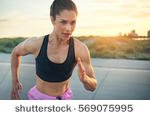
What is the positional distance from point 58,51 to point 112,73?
18.3 inches

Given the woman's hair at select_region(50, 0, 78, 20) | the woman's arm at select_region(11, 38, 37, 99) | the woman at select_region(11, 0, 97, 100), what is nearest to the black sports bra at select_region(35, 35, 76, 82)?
the woman at select_region(11, 0, 97, 100)

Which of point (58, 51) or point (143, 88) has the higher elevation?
point (58, 51)

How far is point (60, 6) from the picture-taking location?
11.7 ft

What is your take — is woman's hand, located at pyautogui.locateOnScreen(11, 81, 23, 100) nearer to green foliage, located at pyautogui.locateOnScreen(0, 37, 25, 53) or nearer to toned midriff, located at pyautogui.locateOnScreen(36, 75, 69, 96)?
toned midriff, located at pyautogui.locateOnScreen(36, 75, 69, 96)

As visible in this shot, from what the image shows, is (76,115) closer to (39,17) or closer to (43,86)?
(43,86)

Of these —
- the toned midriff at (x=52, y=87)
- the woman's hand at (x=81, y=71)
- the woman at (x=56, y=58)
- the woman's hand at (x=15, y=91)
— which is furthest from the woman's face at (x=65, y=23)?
the woman's hand at (x=15, y=91)

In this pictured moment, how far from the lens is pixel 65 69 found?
12.0 ft

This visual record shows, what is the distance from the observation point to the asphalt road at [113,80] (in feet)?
12.0

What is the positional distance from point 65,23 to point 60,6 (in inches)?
5.4

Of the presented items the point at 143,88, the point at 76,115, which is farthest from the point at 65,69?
the point at 143,88

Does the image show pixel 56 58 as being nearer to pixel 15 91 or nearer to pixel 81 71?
pixel 81 71

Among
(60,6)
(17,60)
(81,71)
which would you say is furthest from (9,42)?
(81,71)

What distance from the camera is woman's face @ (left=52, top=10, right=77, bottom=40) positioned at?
3568 mm

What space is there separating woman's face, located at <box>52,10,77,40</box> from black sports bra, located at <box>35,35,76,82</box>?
7 centimetres
